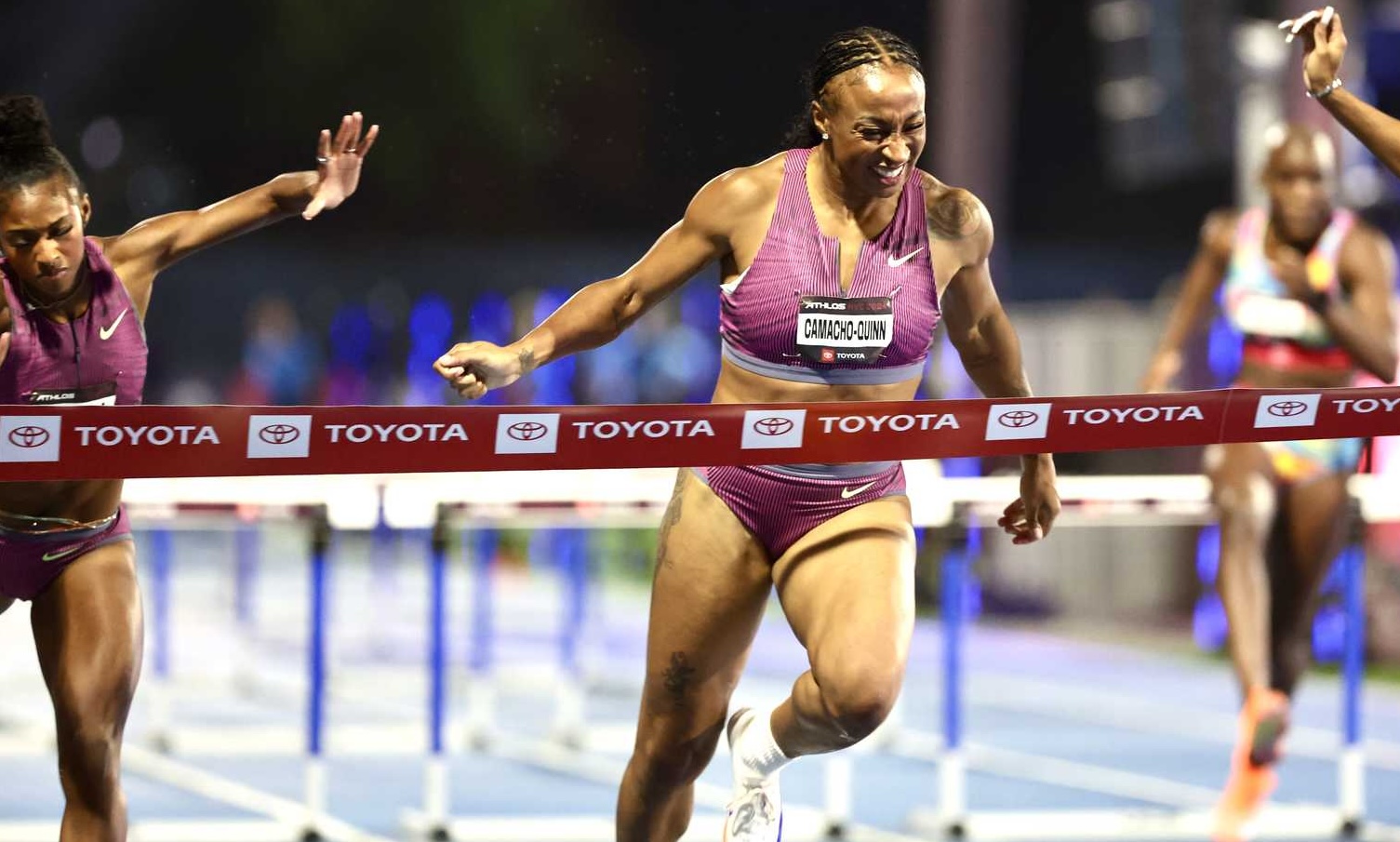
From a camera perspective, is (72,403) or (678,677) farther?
(678,677)

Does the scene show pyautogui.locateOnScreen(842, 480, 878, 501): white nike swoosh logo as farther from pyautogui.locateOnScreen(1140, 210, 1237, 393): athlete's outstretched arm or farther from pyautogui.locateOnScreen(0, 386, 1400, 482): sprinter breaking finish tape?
pyautogui.locateOnScreen(1140, 210, 1237, 393): athlete's outstretched arm

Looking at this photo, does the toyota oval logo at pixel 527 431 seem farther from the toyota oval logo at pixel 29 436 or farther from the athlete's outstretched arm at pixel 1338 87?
the athlete's outstretched arm at pixel 1338 87

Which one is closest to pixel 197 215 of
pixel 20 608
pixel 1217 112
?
pixel 20 608

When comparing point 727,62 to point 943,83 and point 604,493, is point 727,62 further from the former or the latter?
point 943,83

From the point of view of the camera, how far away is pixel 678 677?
4695 mm

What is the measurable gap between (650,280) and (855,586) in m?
0.84

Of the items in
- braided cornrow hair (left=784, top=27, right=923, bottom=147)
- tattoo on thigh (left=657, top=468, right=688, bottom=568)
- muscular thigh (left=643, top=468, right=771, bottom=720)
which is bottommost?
muscular thigh (left=643, top=468, right=771, bottom=720)

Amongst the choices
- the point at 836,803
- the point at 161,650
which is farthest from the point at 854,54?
the point at 161,650

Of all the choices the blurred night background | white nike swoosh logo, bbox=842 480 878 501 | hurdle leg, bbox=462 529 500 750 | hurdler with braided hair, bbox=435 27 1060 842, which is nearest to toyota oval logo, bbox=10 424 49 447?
hurdler with braided hair, bbox=435 27 1060 842

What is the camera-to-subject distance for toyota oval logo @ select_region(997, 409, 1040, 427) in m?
4.73

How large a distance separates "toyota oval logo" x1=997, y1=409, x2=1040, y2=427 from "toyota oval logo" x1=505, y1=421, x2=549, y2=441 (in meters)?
1.09

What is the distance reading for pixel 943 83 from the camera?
719 inches

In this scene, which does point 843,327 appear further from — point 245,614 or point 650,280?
point 245,614

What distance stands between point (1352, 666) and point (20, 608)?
9057 millimetres
